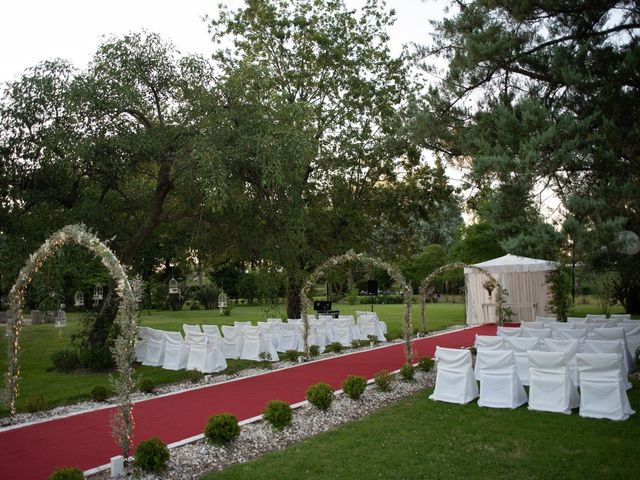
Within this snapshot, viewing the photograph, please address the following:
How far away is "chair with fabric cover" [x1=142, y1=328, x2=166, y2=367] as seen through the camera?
42.1ft

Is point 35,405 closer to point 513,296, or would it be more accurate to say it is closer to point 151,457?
point 151,457

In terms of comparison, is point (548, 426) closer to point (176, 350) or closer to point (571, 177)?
point (571, 177)

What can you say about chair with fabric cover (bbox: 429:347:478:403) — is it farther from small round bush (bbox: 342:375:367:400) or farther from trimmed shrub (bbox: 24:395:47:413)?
trimmed shrub (bbox: 24:395:47:413)

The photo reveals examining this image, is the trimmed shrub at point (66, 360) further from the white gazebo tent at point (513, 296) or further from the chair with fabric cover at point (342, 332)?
the white gazebo tent at point (513, 296)

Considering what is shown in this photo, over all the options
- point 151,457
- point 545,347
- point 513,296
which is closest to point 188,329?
point 151,457

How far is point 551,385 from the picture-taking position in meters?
7.67

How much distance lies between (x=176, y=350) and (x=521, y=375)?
7.41 meters

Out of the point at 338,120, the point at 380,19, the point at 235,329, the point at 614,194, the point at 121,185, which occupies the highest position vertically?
the point at 380,19

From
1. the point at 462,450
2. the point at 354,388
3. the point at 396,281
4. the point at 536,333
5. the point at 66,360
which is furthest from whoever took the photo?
the point at 66,360

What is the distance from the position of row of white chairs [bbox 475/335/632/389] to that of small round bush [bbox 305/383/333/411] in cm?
241

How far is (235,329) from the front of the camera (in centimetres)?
1355

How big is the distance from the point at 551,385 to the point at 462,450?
7.96ft

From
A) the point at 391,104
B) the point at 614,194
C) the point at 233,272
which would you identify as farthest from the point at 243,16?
the point at 233,272

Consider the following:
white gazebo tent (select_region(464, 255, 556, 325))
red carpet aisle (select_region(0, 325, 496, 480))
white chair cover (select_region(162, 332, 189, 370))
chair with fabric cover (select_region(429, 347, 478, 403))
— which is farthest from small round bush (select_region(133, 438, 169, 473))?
white gazebo tent (select_region(464, 255, 556, 325))
